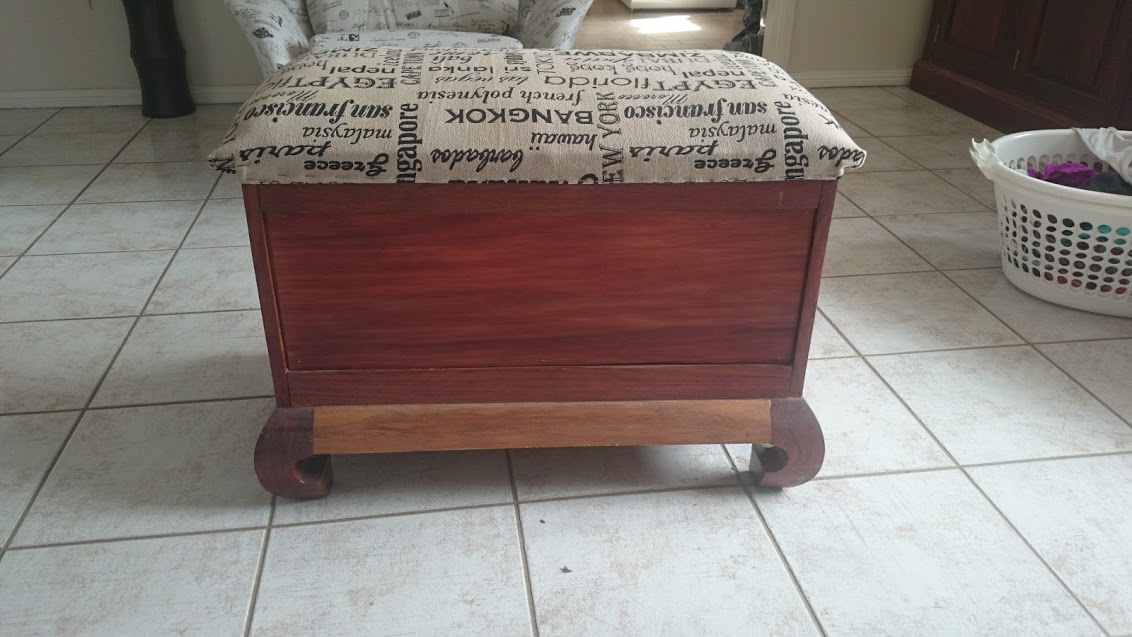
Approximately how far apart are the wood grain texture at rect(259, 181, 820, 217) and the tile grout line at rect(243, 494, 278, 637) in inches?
17.4

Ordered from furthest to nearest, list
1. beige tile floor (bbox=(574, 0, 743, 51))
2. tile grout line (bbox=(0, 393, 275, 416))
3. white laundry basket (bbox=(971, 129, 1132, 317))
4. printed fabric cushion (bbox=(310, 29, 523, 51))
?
beige tile floor (bbox=(574, 0, 743, 51)) < printed fabric cushion (bbox=(310, 29, 523, 51)) < white laundry basket (bbox=(971, 129, 1132, 317)) < tile grout line (bbox=(0, 393, 275, 416))

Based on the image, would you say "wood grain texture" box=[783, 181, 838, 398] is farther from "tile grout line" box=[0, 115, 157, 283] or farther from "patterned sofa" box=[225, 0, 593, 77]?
"tile grout line" box=[0, 115, 157, 283]

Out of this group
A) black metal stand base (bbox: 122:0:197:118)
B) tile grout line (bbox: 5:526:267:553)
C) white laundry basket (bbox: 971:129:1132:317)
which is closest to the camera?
tile grout line (bbox: 5:526:267:553)

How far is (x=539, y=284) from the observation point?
3.60 ft

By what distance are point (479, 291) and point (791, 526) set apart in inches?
21.2

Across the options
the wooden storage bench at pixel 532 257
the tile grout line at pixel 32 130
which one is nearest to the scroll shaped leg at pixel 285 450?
the wooden storage bench at pixel 532 257

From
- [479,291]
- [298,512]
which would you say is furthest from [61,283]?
[479,291]

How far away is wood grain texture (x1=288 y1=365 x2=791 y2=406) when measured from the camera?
1142 mm

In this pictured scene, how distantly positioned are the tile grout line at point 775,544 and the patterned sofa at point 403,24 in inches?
57.5

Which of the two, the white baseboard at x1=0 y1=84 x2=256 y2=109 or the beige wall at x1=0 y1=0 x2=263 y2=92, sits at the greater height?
the beige wall at x1=0 y1=0 x2=263 y2=92

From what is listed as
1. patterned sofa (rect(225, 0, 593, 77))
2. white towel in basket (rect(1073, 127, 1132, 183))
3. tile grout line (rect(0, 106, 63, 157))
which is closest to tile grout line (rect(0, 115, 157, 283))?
tile grout line (rect(0, 106, 63, 157))

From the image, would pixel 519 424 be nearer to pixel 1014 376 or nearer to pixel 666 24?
pixel 1014 376

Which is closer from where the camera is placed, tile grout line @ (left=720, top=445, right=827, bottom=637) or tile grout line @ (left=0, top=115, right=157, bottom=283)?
tile grout line @ (left=720, top=445, right=827, bottom=637)

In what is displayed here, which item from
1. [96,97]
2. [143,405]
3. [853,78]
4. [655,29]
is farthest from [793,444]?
[655,29]
